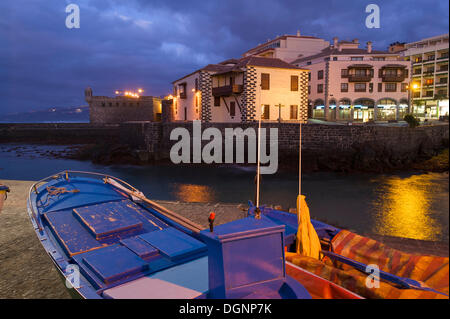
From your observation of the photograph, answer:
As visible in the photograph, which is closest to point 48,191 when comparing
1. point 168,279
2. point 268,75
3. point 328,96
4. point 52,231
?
point 52,231

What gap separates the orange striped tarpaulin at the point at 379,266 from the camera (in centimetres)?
415

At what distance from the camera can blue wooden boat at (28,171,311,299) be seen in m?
3.01

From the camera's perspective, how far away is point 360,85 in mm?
41094

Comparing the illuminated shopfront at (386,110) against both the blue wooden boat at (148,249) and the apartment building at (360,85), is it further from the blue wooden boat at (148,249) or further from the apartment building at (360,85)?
the blue wooden boat at (148,249)

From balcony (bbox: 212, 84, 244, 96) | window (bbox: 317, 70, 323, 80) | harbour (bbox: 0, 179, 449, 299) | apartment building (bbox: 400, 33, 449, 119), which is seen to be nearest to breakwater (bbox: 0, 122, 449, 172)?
balcony (bbox: 212, 84, 244, 96)

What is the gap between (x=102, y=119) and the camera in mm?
62125

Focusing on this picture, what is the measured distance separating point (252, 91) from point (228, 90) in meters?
2.63

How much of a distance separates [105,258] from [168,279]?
1.13 meters

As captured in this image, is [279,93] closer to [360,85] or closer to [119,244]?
[360,85]

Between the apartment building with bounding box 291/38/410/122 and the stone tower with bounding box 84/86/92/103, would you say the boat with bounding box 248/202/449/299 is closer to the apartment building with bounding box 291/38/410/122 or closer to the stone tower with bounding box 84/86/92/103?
the apartment building with bounding box 291/38/410/122

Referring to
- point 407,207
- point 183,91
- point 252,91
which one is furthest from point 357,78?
point 407,207

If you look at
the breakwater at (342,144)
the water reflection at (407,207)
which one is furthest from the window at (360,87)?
the water reflection at (407,207)

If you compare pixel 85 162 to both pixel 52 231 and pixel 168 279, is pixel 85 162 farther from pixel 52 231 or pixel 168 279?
pixel 168 279

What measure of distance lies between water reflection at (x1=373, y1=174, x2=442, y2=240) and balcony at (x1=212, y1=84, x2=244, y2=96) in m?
16.0
